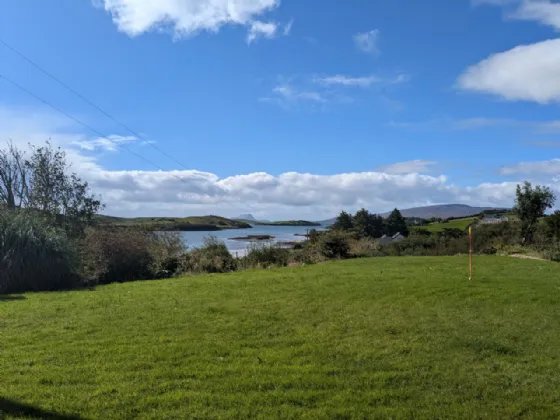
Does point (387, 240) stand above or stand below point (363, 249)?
above

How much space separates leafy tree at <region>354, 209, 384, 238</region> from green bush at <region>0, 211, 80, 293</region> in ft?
100

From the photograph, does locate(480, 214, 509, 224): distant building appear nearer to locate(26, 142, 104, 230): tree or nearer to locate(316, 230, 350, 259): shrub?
locate(316, 230, 350, 259): shrub

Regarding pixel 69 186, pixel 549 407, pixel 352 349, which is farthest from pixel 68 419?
pixel 69 186

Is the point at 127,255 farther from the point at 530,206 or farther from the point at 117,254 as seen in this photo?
the point at 530,206

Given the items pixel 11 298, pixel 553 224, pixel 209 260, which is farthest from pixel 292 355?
pixel 553 224

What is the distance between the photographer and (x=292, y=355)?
21.6 ft

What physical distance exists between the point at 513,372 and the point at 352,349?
213 cm

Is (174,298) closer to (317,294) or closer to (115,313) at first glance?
(115,313)

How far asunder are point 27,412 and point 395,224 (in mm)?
46477

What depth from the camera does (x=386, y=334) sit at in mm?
7723

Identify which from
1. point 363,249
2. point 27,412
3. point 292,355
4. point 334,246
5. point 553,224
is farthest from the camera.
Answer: point 553,224

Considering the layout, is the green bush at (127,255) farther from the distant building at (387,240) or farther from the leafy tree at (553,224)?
the leafy tree at (553,224)

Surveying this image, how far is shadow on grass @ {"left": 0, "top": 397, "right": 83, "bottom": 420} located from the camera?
4500 mm

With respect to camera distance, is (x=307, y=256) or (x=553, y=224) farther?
(x=553, y=224)
